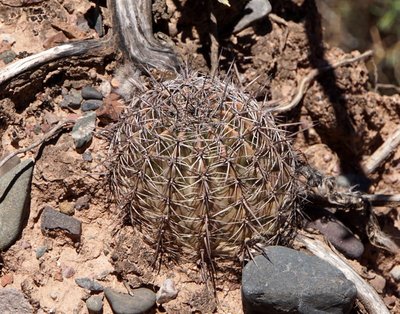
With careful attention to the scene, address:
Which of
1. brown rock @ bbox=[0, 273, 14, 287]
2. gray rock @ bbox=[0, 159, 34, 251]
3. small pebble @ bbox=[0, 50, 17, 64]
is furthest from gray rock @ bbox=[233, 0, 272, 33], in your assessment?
brown rock @ bbox=[0, 273, 14, 287]

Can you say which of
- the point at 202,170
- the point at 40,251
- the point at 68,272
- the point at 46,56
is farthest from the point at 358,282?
the point at 46,56

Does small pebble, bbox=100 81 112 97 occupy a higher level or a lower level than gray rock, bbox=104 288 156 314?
higher

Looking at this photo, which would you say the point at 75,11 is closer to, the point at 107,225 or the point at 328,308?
the point at 107,225

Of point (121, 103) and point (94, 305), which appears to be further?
point (121, 103)

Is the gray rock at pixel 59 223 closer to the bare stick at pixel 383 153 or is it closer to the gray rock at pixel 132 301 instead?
the gray rock at pixel 132 301

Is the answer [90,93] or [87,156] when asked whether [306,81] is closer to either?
[90,93]

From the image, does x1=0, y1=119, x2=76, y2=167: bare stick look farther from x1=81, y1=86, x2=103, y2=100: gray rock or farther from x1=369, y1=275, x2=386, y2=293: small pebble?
x1=369, y1=275, x2=386, y2=293: small pebble

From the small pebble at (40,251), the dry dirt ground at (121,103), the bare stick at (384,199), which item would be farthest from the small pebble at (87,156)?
the bare stick at (384,199)
